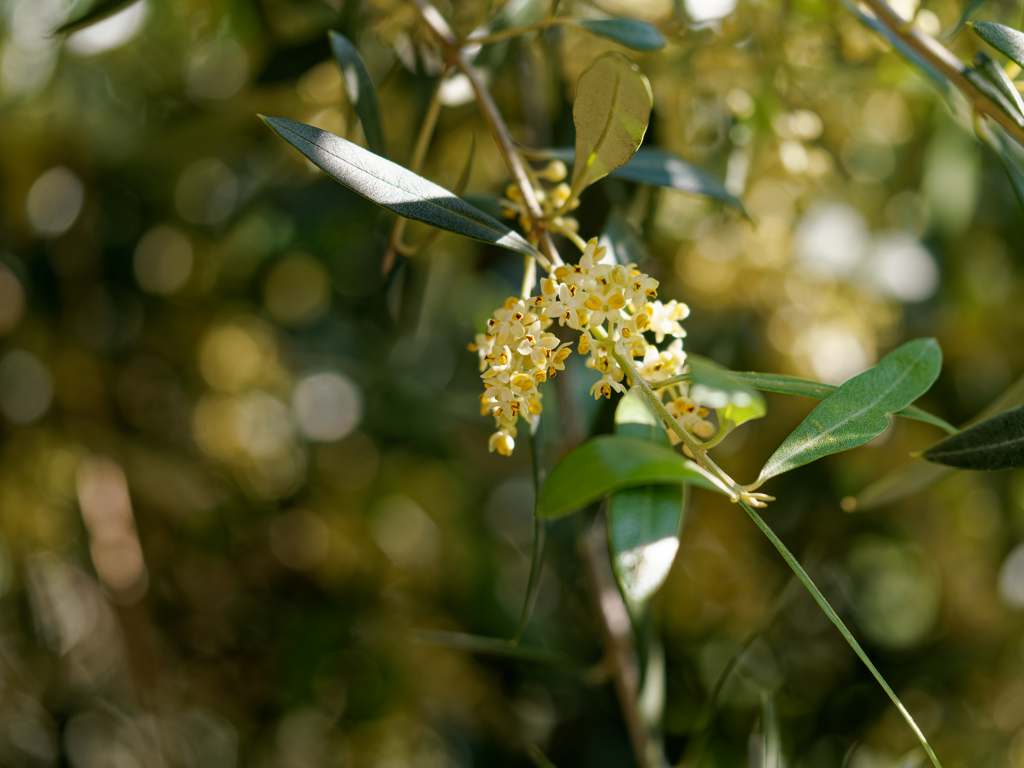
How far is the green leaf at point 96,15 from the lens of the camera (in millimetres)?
940

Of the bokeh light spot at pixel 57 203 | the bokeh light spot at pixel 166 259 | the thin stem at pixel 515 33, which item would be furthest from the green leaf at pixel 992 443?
the bokeh light spot at pixel 57 203

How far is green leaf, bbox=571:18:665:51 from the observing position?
81cm

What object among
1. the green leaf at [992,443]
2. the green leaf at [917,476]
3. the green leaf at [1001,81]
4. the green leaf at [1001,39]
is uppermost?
the green leaf at [1001,39]

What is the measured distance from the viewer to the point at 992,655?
180 centimetres

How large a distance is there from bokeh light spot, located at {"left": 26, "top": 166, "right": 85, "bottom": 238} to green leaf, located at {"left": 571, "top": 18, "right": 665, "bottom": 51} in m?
1.67

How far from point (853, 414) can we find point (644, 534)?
0.22 meters

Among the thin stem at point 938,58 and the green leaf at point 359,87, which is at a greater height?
the thin stem at point 938,58

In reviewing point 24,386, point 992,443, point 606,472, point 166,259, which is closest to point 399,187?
point 606,472

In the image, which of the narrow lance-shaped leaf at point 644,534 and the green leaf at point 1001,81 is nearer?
the narrow lance-shaped leaf at point 644,534

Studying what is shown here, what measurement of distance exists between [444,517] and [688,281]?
1.02 meters

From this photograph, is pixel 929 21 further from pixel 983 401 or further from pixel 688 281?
pixel 983 401

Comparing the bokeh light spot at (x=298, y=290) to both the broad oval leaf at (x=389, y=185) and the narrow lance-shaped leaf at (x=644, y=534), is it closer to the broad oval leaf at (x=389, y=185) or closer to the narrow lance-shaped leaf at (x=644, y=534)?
the broad oval leaf at (x=389, y=185)

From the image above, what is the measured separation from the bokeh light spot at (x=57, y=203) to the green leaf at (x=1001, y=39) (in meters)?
2.03

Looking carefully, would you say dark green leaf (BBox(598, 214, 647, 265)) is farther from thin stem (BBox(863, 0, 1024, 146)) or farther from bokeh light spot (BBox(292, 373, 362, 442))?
bokeh light spot (BBox(292, 373, 362, 442))
